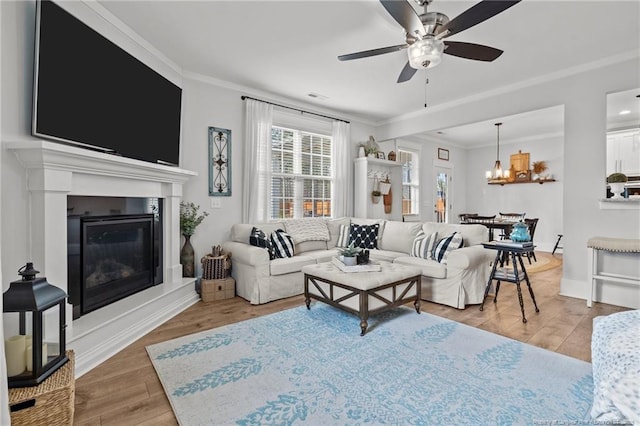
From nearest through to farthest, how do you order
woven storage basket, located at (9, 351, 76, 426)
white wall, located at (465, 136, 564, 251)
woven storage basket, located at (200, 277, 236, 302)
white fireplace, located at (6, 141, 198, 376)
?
woven storage basket, located at (9, 351, 76, 426), white fireplace, located at (6, 141, 198, 376), woven storage basket, located at (200, 277, 236, 302), white wall, located at (465, 136, 564, 251)

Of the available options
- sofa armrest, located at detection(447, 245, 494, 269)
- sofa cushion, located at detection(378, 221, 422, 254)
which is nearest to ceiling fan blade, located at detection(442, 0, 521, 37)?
sofa armrest, located at detection(447, 245, 494, 269)

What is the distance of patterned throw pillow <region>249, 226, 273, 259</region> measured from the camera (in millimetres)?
3682

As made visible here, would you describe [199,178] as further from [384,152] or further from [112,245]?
[384,152]

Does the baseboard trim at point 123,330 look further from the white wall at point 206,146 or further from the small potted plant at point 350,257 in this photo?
the small potted plant at point 350,257

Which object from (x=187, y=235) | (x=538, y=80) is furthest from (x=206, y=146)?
(x=538, y=80)

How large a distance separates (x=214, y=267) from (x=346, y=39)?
2.79 metres

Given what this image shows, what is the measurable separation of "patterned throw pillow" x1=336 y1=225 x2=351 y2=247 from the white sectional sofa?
20.7 inches

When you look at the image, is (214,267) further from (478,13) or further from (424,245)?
(478,13)

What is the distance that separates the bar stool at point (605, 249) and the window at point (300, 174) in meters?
3.44

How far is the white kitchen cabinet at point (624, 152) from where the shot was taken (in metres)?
3.21

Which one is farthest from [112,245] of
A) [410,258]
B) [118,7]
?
[410,258]

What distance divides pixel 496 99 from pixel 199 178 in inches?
161

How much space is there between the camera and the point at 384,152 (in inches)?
241

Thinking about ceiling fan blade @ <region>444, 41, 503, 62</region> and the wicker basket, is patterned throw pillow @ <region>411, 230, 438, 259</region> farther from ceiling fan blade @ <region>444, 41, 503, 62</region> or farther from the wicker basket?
the wicker basket
